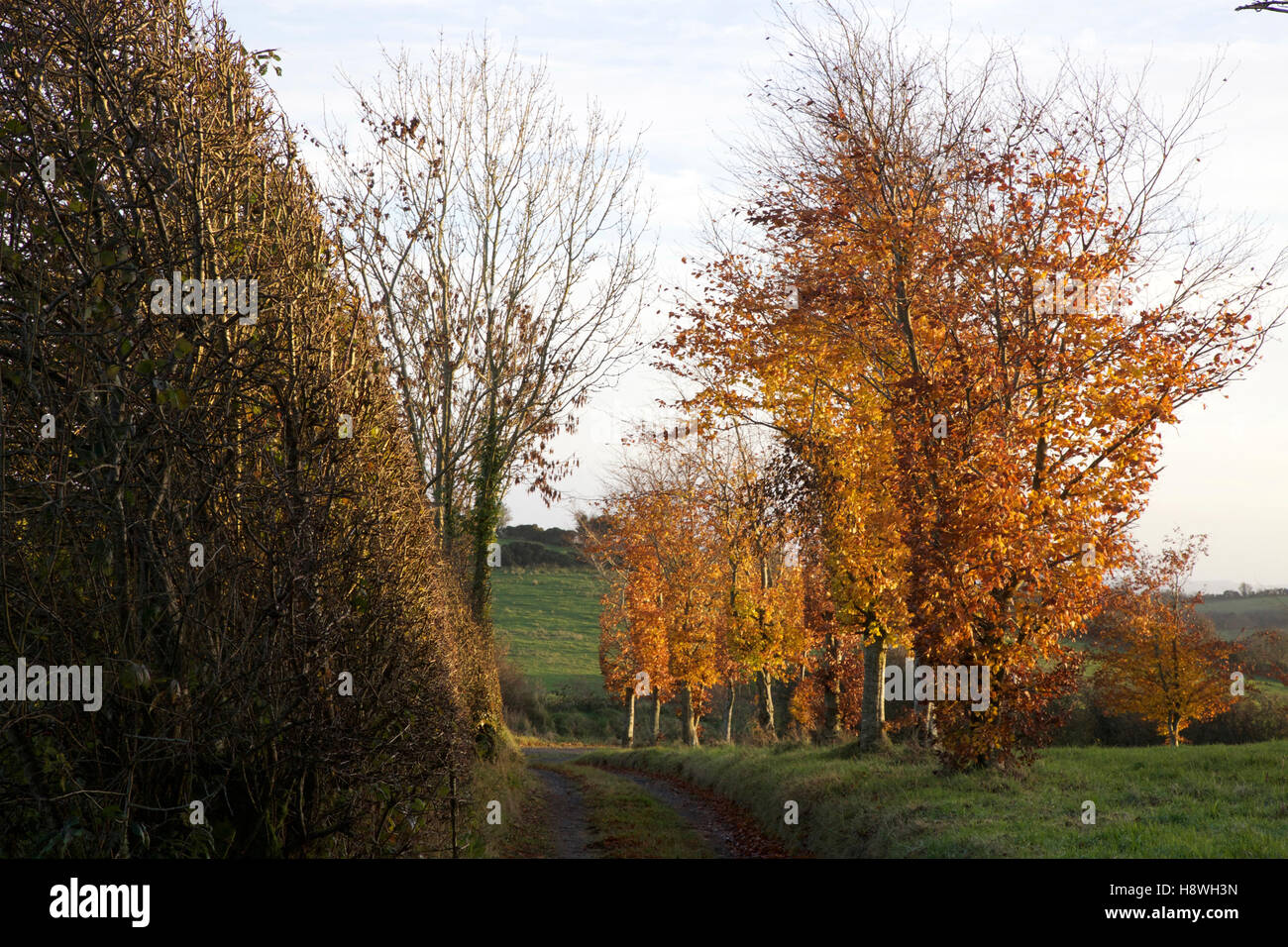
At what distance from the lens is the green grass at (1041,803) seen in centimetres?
874

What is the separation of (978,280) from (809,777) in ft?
Result: 27.9

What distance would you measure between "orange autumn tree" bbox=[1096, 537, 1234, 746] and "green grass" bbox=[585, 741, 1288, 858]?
14.6m

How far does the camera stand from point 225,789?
6.04 m

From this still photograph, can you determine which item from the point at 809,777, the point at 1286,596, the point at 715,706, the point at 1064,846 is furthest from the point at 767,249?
the point at 1286,596

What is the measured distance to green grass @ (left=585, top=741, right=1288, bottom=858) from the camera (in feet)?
28.7

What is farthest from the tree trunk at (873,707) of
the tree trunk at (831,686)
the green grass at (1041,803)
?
the tree trunk at (831,686)

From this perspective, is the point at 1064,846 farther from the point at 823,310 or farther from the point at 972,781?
the point at 823,310

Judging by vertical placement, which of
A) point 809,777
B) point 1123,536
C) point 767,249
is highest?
point 767,249

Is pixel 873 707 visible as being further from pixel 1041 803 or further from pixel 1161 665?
pixel 1161 665

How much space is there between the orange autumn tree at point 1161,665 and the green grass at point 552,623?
25.9m

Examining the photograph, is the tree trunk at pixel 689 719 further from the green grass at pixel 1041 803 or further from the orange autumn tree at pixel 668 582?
the green grass at pixel 1041 803

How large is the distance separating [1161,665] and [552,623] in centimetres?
4548
